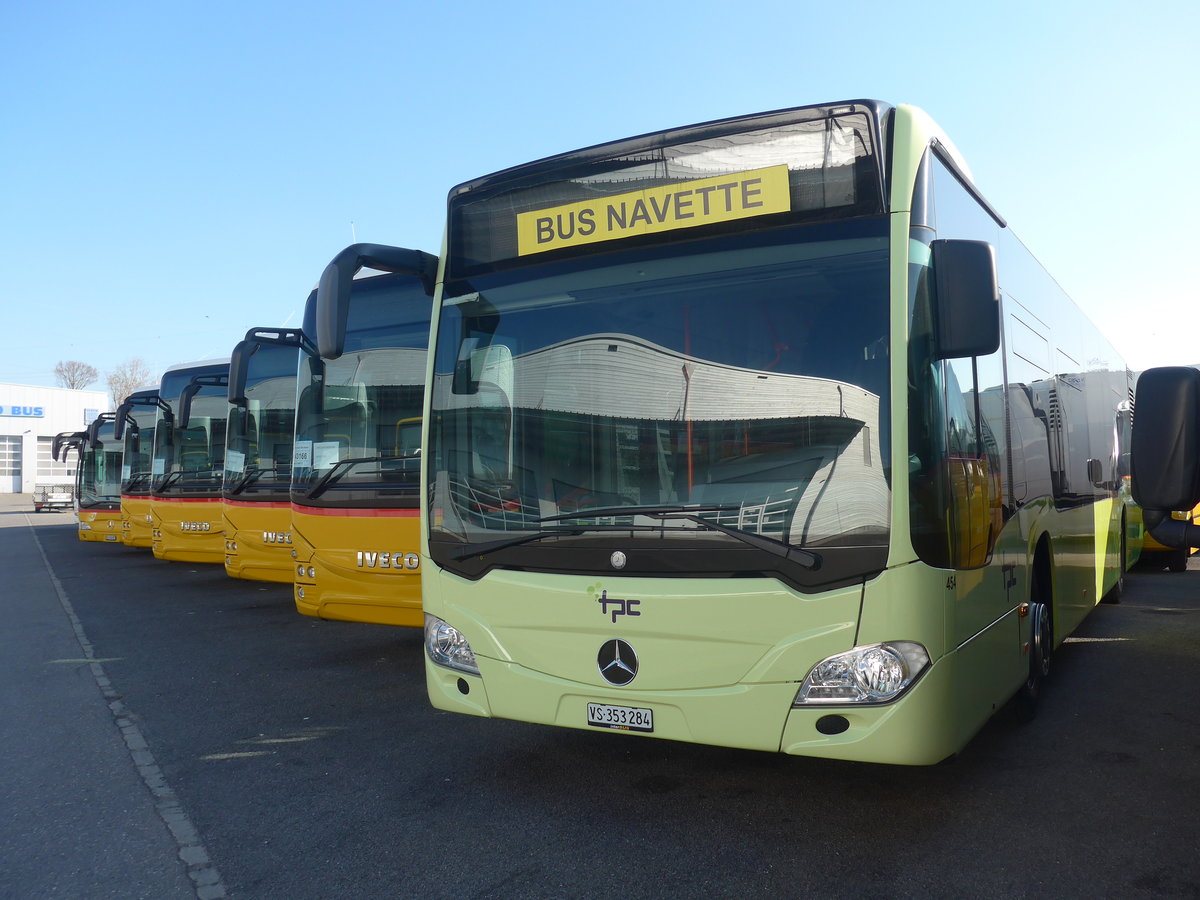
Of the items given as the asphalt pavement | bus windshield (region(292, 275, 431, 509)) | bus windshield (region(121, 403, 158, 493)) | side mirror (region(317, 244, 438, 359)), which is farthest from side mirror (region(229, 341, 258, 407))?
bus windshield (region(121, 403, 158, 493))

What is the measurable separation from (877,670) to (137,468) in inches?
679

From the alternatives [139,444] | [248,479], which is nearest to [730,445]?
[248,479]

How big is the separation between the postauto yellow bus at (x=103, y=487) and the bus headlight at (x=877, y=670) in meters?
20.2

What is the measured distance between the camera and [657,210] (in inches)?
164

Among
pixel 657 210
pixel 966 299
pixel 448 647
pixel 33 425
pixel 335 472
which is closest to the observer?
pixel 966 299

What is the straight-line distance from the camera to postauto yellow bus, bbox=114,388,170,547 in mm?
17406

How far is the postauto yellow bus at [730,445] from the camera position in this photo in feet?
11.9

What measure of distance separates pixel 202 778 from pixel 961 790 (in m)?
3.81

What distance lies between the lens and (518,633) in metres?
4.26

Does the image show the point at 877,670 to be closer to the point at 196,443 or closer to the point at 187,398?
the point at 187,398

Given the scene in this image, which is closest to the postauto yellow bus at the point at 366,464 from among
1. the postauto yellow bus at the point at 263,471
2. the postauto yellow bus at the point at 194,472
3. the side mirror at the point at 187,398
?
the postauto yellow bus at the point at 263,471

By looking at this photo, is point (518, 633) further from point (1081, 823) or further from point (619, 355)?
point (1081, 823)

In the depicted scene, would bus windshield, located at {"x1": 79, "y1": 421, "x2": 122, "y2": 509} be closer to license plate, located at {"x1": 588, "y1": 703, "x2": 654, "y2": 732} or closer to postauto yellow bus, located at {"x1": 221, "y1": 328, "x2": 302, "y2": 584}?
postauto yellow bus, located at {"x1": 221, "y1": 328, "x2": 302, "y2": 584}

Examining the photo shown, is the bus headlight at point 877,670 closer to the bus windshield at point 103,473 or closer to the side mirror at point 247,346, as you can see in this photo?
the side mirror at point 247,346
